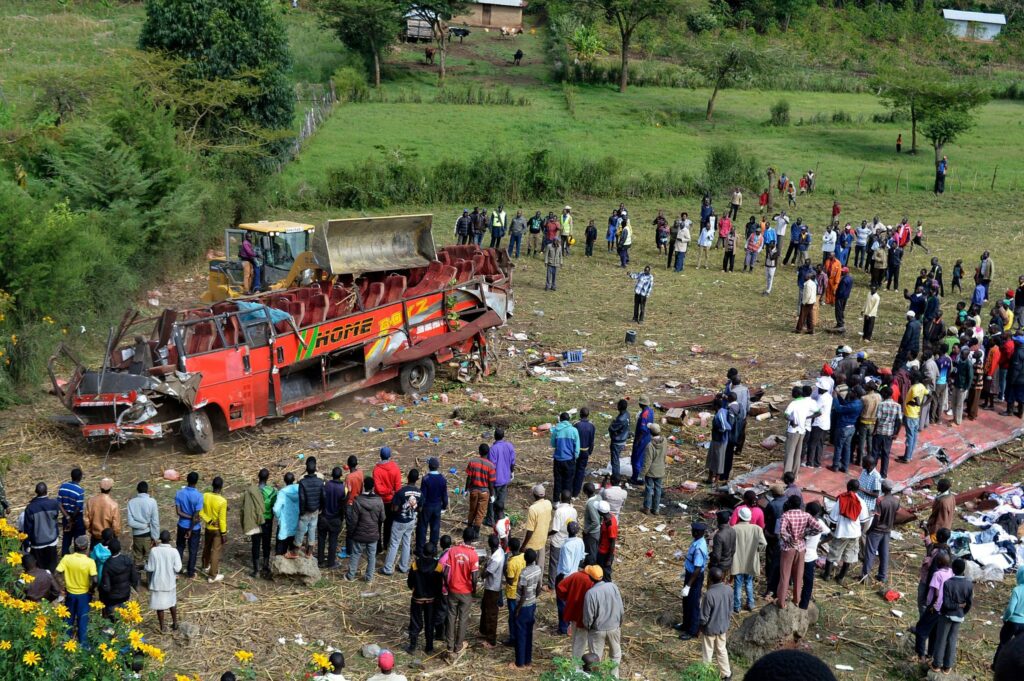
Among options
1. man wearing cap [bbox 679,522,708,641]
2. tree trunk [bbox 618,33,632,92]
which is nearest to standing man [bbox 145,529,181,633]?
man wearing cap [bbox 679,522,708,641]

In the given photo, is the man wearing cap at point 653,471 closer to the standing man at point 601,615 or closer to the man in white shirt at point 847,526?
the man in white shirt at point 847,526

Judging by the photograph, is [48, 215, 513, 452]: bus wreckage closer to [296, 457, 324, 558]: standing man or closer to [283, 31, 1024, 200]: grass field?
[296, 457, 324, 558]: standing man

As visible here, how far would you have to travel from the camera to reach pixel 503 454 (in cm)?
1212

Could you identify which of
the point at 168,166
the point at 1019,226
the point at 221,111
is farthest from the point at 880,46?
the point at 168,166

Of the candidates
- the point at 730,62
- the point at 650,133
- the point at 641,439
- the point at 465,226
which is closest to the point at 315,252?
the point at 641,439

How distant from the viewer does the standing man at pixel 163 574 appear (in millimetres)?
9797

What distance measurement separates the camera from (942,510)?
1128 centimetres

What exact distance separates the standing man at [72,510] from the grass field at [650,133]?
68.9 ft

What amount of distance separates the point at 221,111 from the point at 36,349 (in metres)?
16.6

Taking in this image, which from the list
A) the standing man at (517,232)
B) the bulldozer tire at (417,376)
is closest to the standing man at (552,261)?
the standing man at (517,232)

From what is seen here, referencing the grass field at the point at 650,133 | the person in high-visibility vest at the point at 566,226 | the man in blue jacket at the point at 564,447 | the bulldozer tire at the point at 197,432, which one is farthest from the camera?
the grass field at the point at 650,133

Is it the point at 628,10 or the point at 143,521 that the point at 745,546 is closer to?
the point at 143,521

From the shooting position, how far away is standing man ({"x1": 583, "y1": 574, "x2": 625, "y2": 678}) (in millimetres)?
9164

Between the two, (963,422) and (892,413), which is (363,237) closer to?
(892,413)
